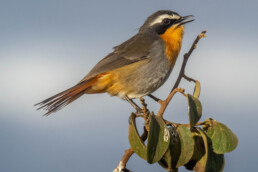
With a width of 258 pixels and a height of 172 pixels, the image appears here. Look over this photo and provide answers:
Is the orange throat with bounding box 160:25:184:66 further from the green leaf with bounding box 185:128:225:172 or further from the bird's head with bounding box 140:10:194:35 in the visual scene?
the green leaf with bounding box 185:128:225:172

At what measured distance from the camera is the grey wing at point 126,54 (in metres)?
4.58

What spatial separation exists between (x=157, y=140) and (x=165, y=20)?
10.2ft

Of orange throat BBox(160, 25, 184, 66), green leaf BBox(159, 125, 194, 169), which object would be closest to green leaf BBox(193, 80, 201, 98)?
green leaf BBox(159, 125, 194, 169)

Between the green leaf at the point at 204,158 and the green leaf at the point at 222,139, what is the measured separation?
49 mm

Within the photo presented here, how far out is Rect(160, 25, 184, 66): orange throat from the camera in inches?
195

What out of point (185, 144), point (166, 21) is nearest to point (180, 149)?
point (185, 144)

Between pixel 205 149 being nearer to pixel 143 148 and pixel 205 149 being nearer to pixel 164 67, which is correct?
pixel 143 148

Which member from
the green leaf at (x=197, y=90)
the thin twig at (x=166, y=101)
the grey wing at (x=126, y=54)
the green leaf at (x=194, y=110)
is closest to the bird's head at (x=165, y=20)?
the grey wing at (x=126, y=54)

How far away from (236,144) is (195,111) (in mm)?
331

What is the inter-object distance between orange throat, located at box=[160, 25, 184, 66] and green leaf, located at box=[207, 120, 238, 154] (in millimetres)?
2551

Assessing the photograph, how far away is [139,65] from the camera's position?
480cm

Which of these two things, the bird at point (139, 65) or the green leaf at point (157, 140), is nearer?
the green leaf at point (157, 140)

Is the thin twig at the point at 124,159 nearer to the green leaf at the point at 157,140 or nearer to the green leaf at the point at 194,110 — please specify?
the green leaf at the point at 157,140

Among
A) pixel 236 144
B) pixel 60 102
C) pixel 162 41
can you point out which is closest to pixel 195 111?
pixel 236 144
